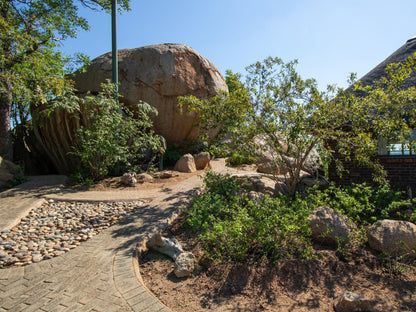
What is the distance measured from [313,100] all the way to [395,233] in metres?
2.67

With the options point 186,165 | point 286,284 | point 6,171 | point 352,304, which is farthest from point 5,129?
point 352,304

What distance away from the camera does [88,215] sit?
→ 17.4ft

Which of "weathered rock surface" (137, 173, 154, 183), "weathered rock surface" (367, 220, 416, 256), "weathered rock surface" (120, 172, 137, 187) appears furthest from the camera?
"weathered rock surface" (137, 173, 154, 183)

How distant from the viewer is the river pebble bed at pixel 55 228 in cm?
396

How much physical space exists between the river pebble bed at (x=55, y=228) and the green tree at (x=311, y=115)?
298cm

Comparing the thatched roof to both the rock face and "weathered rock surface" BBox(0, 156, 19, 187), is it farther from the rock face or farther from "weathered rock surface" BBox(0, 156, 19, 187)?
"weathered rock surface" BBox(0, 156, 19, 187)

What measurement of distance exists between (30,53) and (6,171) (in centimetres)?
402

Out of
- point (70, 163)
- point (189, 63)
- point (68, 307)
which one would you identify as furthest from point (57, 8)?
point (68, 307)

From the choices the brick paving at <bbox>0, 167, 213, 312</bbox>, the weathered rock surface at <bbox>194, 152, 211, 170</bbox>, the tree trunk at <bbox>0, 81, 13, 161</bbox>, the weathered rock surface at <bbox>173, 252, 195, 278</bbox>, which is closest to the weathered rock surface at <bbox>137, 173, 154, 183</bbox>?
the weathered rock surface at <bbox>194, 152, 211, 170</bbox>

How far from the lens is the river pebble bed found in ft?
13.0

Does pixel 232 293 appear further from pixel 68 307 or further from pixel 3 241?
pixel 3 241

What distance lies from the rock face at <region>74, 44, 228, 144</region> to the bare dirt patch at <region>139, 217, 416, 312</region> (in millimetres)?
7800

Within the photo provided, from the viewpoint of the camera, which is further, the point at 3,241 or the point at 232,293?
the point at 3,241

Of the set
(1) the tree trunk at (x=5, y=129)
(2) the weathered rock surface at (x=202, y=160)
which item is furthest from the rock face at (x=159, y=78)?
(1) the tree trunk at (x=5, y=129)
